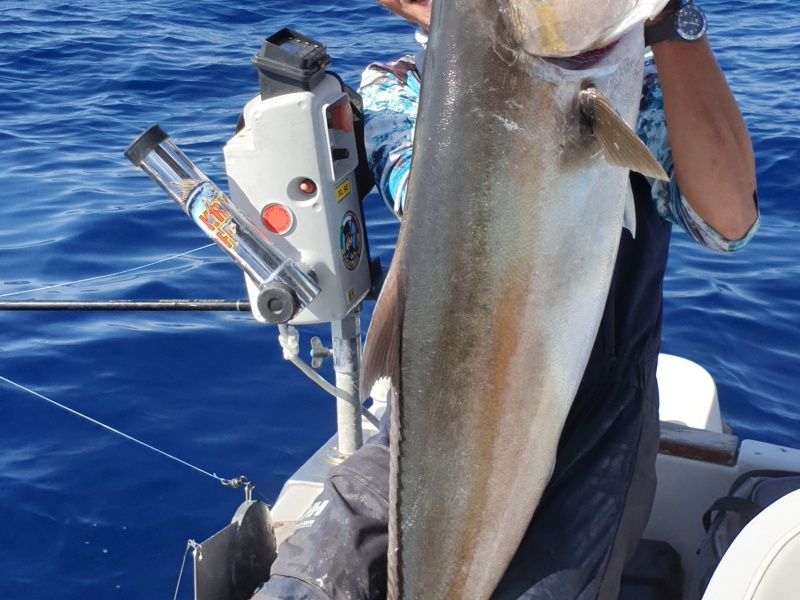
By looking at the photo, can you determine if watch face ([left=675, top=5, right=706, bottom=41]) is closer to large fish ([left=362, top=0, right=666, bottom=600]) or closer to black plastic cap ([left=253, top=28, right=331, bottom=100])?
large fish ([left=362, top=0, right=666, bottom=600])

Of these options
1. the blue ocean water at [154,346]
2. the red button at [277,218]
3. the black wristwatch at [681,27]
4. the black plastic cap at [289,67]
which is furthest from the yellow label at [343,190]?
the blue ocean water at [154,346]

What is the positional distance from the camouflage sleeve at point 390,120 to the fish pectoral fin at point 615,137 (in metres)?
0.98

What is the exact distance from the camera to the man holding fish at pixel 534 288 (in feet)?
4.77

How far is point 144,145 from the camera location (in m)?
2.54

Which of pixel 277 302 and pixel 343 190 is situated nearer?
pixel 277 302

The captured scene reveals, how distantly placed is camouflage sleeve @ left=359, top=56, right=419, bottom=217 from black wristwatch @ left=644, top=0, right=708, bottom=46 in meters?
0.93

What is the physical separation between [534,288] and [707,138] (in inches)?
19.1

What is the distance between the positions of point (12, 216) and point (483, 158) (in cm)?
570

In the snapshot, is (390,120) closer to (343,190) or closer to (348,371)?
(343,190)

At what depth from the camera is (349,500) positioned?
220cm

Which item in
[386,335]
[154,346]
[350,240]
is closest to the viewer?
[386,335]

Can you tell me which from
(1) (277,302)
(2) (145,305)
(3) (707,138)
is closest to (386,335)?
(3) (707,138)

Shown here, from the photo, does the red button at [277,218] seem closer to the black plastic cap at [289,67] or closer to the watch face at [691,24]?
the black plastic cap at [289,67]

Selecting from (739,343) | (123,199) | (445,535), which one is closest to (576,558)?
(445,535)
